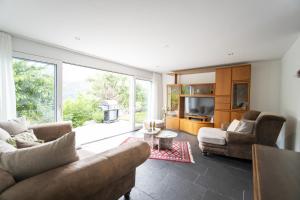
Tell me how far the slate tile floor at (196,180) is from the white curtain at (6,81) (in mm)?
2380

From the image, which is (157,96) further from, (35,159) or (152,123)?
(35,159)

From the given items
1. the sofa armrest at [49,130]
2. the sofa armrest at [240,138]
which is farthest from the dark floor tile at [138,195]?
the sofa armrest at [240,138]

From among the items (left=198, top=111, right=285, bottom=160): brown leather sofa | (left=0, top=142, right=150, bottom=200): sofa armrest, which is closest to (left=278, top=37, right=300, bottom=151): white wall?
(left=198, top=111, right=285, bottom=160): brown leather sofa

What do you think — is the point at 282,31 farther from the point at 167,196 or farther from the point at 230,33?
the point at 167,196

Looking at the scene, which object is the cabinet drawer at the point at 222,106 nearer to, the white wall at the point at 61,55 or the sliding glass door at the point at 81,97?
the sliding glass door at the point at 81,97

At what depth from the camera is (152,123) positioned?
3.61 meters

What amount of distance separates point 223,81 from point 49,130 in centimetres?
442

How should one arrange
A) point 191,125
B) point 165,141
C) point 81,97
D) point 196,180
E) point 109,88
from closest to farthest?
point 196,180, point 165,141, point 191,125, point 81,97, point 109,88

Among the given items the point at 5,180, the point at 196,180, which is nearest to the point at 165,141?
the point at 196,180

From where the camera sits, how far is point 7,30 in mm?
2250

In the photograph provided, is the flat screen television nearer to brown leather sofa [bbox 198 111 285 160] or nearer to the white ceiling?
brown leather sofa [bbox 198 111 285 160]

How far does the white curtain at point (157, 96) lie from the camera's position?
18.9ft

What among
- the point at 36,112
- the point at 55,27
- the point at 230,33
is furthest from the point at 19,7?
the point at 230,33

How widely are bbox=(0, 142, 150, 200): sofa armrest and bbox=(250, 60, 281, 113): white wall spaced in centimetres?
418
